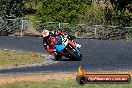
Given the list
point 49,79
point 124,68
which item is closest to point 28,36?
point 124,68

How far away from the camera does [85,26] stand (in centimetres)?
3853

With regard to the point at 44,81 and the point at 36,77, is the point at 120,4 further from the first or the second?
the point at 44,81

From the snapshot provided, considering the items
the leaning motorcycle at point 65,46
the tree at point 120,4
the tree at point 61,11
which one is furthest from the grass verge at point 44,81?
the tree at point 120,4

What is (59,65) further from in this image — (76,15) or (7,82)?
(76,15)

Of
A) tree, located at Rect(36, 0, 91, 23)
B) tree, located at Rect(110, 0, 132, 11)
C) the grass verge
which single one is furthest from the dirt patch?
tree, located at Rect(110, 0, 132, 11)

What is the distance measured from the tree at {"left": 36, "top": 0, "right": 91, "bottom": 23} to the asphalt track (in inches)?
165

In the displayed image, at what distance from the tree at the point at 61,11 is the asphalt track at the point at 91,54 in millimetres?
4190

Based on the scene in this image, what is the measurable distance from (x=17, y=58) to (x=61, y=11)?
1640cm

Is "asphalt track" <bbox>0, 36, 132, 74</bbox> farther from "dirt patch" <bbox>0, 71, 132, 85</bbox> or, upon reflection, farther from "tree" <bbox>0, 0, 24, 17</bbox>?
"tree" <bbox>0, 0, 24, 17</bbox>

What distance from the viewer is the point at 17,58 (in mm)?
24562

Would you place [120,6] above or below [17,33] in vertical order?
above

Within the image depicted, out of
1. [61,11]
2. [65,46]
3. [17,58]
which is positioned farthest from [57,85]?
[61,11]

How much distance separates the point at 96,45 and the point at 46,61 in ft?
31.5

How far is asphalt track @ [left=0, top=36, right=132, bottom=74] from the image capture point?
70.9 feet
